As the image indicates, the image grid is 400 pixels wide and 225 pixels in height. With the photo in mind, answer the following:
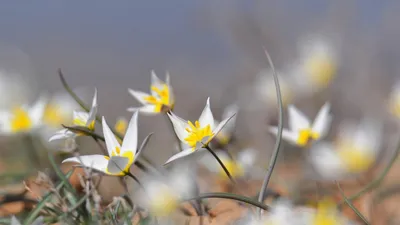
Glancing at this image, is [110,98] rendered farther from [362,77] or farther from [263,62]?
[362,77]

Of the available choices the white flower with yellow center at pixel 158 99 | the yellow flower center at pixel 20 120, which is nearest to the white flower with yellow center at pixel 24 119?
the yellow flower center at pixel 20 120

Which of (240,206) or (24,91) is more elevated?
(24,91)

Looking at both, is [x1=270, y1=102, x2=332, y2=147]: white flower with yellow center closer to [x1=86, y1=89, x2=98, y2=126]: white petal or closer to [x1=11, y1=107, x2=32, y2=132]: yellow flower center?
[x1=86, y1=89, x2=98, y2=126]: white petal

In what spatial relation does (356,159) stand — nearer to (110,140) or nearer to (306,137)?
(306,137)

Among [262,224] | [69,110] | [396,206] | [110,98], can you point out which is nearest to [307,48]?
[396,206]

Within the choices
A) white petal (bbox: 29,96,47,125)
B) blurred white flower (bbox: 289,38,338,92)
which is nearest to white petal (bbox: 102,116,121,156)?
white petal (bbox: 29,96,47,125)

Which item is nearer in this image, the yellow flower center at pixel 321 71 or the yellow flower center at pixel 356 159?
the yellow flower center at pixel 356 159

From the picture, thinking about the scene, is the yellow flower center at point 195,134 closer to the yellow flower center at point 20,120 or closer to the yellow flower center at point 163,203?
the yellow flower center at point 163,203
